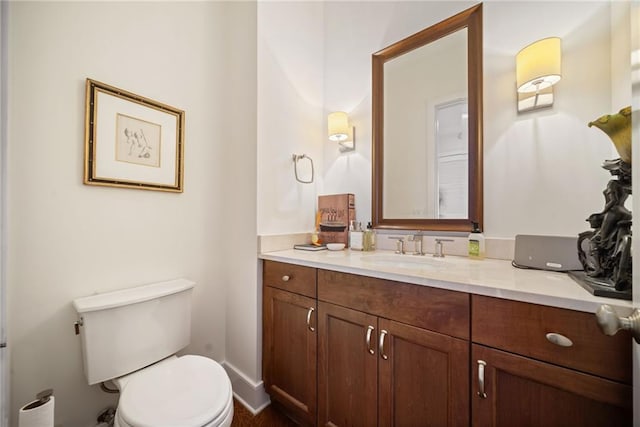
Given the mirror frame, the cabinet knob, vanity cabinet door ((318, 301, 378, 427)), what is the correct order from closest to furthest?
the cabinet knob < vanity cabinet door ((318, 301, 378, 427)) < the mirror frame

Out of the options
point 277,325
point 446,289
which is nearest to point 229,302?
point 277,325

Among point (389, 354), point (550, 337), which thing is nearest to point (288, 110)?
point (389, 354)

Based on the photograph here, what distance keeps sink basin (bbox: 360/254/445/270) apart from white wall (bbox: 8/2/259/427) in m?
0.71

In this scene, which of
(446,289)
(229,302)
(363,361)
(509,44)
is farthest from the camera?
(229,302)

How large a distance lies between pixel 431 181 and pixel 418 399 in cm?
106

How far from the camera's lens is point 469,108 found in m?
1.27

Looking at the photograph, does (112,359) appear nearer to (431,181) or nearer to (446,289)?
(446,289)

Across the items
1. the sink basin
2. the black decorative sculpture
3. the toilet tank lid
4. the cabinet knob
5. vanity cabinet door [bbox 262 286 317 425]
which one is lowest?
vanity cabinet door [bbox 262 286 317 425]

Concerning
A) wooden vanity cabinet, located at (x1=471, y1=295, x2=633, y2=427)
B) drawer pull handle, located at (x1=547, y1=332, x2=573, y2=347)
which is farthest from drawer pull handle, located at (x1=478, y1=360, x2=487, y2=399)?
drawer pull handle, located at (x1=547, y1=332, x2=573, y2=347)

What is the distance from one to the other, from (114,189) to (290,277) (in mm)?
977

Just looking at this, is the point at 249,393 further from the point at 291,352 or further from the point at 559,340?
the point at 559,340

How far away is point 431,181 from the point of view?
142cm

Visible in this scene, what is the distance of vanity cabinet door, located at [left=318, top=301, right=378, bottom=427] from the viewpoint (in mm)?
943

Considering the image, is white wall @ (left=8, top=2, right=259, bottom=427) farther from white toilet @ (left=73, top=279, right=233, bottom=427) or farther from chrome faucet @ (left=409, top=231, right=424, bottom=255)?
chrome faucet @ (left=409, top=231, right=424, bottom=255)
